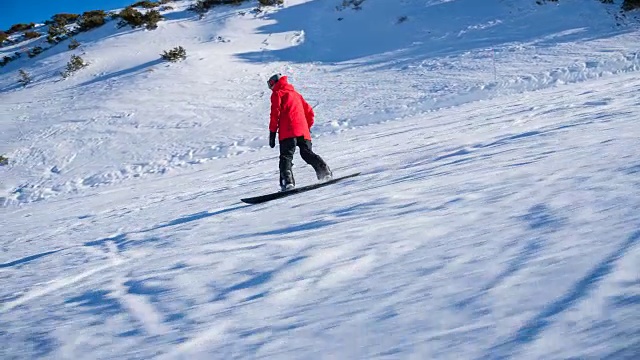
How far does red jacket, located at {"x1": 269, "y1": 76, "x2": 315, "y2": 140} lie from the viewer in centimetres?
524

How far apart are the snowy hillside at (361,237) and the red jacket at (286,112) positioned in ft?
3.06

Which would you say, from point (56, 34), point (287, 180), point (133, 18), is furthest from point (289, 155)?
point (56, 34)

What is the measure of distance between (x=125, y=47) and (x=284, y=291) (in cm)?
2336

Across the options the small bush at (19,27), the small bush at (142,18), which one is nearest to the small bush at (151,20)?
the small bush at (142,18)

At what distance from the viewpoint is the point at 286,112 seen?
5297mm

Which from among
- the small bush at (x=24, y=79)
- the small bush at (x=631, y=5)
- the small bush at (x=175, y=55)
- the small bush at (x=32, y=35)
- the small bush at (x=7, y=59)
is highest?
the small bush at (x=32, y=35)

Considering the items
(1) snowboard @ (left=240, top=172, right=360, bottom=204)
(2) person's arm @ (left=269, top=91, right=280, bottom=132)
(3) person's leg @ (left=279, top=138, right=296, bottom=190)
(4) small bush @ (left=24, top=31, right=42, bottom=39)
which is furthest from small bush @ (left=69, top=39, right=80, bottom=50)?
(1) snowboard @ (left=240, top=172, right=360, bottom=204)

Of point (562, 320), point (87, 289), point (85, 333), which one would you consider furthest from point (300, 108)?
point (562, 320)

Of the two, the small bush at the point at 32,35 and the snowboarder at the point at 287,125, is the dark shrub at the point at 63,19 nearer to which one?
the small bush at the point at 32,35

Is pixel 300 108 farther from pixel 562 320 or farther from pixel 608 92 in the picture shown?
pixel 608 92

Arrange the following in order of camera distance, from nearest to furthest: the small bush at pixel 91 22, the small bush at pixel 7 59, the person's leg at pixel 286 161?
the person's leg at pixel 286 161 < the small bush at pixel 7 59 < the small bush at pixel 91 22

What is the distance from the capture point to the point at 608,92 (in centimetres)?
812

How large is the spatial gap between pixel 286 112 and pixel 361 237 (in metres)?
2.84

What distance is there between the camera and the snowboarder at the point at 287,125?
17.2 feet
